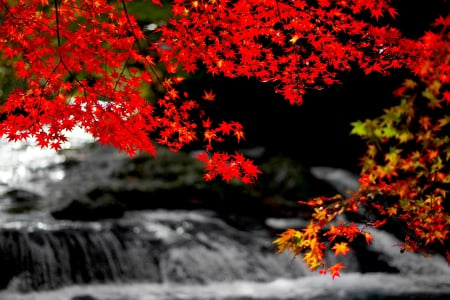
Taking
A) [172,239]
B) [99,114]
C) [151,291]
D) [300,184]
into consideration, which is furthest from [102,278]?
→ [300,184]

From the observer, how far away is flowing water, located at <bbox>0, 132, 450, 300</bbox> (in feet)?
20.4

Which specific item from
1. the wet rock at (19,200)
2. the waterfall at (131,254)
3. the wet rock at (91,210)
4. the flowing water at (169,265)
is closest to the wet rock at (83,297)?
the flowing water at (169,265)

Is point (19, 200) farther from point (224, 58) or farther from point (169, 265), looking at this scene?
point (224, 58)

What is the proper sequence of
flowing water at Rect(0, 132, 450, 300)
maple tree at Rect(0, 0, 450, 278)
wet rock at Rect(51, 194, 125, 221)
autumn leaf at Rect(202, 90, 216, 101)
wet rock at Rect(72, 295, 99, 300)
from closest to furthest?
maple tree at Rect(0, 0, 450, 278)
wet rock at Rect(72, 295, 99, 300)
flowing water at Rect(0, 132, 450, 300)
wet rock at Rect(51, 194, 125, 221)
autumn leaf at Rect(202, 90, 216, 101)

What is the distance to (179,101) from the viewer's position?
9.60 m

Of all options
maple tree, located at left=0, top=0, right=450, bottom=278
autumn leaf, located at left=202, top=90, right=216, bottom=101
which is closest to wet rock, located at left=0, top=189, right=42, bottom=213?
maple tree, located at left=0, top=0, right=450, bottom=278

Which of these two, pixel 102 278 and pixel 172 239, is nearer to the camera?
pixel 102 278

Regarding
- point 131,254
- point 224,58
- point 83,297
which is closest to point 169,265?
point 131,254

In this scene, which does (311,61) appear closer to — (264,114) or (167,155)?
→ (264,114)

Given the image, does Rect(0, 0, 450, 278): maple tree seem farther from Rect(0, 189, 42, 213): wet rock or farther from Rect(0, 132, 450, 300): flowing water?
Rect(0, 189, 42, 213): wet rock

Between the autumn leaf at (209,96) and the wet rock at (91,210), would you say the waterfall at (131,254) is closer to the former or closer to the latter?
the wet rock at (91,210)

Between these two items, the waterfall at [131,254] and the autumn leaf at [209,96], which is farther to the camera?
the autumn leaf at [209,96]

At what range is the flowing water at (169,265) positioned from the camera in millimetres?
6207

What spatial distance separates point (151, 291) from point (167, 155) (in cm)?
336
